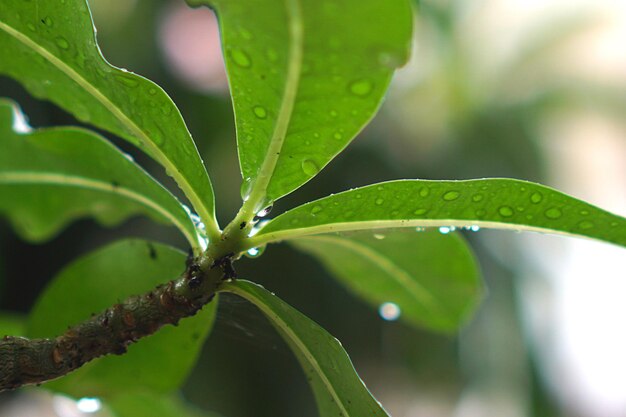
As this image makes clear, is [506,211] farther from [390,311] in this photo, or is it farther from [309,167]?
A: [390,311]

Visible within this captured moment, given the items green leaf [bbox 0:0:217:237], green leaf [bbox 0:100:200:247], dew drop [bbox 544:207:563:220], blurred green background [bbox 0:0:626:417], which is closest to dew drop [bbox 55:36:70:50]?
green leaf [bbox 0:0:217:237]

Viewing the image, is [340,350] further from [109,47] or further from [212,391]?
[109,47]

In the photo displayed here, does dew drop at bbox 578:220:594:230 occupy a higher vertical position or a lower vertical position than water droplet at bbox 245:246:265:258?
higher

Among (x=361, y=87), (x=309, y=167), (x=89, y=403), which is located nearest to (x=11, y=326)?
(x=89, y=403)

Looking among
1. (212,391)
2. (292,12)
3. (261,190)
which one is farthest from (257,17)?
(212,391)

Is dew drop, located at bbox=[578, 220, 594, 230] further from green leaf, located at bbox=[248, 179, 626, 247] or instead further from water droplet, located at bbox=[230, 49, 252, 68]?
water droplet, located at bbox=[230, 49, 252, 68]

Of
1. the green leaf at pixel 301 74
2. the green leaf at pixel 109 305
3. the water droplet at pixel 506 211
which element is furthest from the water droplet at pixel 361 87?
the green leaf at pixel 109 305

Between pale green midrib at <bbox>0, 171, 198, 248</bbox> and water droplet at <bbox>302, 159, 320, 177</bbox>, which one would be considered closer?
water droplet at <bbox>302, 159, 320, 177</bbox>
